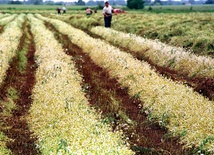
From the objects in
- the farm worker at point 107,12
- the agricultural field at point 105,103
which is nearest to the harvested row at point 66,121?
the agricultural field at point 105,103

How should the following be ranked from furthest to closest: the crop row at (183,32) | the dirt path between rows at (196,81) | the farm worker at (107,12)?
the farm worker at (107,12)
the crop row at (183,32)
the dirt path between rows at (196,81)

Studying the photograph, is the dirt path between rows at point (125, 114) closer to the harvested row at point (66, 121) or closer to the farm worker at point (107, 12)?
the harvested row at point (66, 121)

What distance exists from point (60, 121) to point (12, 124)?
153 cm

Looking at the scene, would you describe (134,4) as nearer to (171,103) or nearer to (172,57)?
(172,57)

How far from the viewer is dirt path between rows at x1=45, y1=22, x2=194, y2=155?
7.49 meters

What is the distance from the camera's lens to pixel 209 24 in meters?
22.9

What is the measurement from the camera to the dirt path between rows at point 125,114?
24.6 ft

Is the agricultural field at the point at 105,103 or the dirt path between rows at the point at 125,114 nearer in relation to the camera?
the agricultural field at the point at 105,103

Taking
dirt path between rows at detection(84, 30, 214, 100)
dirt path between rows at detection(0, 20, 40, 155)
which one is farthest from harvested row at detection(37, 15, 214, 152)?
dirt path between rows at detection(0, 20, 40, 155)

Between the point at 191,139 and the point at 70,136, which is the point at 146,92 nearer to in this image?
the point at 191,139

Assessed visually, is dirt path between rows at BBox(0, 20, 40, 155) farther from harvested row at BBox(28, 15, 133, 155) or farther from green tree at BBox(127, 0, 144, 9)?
green tree at BBox(127, 0, 144, 9)

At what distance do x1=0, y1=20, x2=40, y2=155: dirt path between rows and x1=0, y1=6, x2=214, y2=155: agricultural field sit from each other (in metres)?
0.03

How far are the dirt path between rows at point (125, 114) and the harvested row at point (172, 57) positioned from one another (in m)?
3.51

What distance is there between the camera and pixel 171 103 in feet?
30.5
